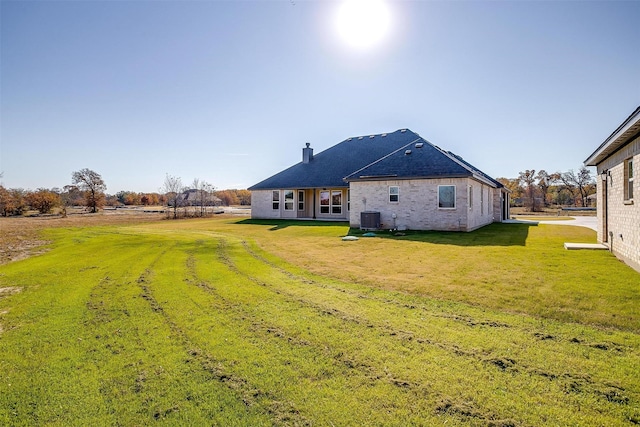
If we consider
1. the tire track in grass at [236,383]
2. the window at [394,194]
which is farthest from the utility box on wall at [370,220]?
the tire track in grass at [236,383]

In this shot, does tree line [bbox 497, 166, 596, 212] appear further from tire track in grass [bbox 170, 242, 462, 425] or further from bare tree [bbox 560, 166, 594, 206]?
tire track in grass [bbox 170, 242, 462, 425]

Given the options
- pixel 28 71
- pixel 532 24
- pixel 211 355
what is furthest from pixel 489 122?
pixel 28 71

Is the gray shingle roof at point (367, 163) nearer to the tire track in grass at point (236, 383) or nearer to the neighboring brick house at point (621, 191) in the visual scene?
the neighboring brick house at point (621, 191)

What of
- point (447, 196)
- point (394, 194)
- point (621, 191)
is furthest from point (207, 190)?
point (621, 191)

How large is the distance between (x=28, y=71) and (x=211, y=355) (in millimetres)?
17120

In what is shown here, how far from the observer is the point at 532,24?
11477 mm

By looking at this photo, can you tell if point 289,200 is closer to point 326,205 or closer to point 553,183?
point 326,205

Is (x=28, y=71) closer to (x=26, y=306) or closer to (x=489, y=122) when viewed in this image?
(x=26, y=306)

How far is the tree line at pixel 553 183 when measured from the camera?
45.3 m

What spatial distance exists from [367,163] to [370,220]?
853cm

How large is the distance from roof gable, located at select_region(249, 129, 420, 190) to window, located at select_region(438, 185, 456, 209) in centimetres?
784

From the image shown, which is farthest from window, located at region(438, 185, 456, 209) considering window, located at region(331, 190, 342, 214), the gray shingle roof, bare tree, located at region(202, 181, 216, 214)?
bare tree, located at region(202, 181, 216, 214)

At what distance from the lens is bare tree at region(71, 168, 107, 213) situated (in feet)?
130

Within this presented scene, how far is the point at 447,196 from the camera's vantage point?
15.1 metres
